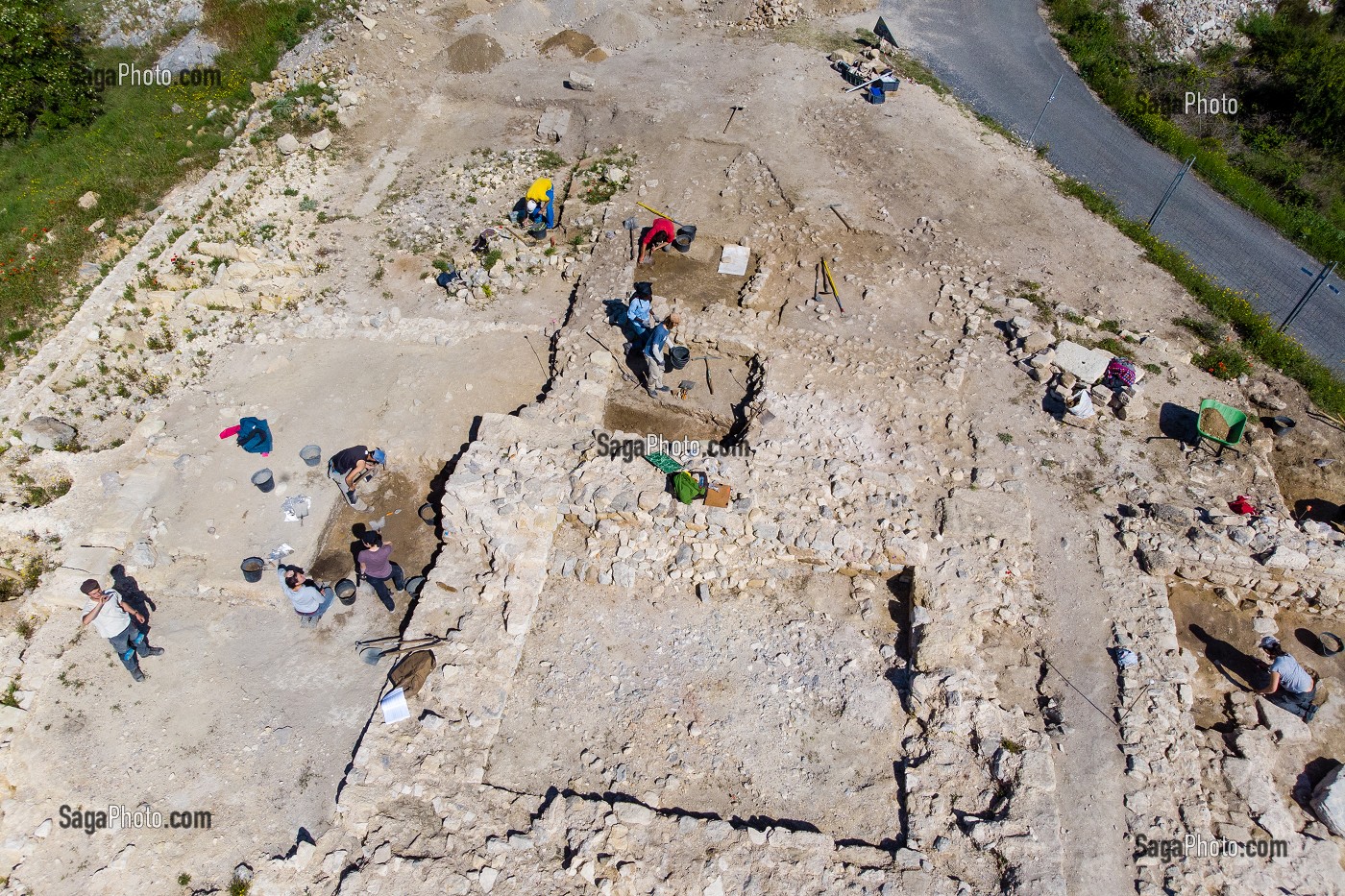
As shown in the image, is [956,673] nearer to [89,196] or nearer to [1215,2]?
[89,196]

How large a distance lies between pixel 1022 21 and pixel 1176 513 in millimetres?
19162

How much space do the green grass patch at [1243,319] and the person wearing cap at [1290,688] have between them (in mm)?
5941

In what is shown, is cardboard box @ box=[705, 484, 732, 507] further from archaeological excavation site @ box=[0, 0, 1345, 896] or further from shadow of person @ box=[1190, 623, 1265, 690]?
shadow of person @ box=[1190, 623, 1265, 690]

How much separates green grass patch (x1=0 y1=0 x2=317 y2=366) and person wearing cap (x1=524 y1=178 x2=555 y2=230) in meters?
8.25

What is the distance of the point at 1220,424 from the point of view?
1120 centimetres

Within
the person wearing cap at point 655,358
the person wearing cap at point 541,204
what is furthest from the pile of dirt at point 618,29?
the person wearing cap at point 655,358

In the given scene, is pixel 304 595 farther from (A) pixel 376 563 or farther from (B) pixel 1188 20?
(B) pixel 1188 20

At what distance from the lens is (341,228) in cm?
1532

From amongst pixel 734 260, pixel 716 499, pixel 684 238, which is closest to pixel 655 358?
pixel 716 499

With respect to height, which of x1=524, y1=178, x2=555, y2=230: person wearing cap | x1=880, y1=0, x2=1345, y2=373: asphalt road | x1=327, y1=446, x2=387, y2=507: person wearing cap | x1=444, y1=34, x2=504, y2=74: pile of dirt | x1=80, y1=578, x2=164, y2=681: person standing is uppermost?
x1=880, y1=0, x2=1345, y2=373: asphalt road

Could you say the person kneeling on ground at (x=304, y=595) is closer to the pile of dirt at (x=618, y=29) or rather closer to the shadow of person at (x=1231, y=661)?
the shadow of person at (x=1231, y=661)

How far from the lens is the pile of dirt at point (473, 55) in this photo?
20.2m

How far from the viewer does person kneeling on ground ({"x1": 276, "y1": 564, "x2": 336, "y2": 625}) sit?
8.95m

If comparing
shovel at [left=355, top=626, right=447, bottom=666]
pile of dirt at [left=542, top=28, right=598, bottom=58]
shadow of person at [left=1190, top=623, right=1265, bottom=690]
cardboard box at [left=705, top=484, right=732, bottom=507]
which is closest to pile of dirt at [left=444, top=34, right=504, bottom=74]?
pile of dirt at [left=542, top=28, right=598, bottom=58]
